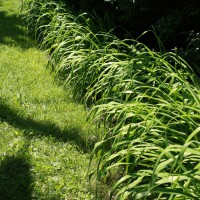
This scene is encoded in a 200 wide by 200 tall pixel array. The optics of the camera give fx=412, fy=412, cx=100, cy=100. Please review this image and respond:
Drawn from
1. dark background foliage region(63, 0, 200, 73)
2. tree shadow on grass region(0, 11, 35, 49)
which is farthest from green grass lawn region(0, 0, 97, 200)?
dark background foliage region(63, 0, 200, 73)

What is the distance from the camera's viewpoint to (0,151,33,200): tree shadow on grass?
128 inches

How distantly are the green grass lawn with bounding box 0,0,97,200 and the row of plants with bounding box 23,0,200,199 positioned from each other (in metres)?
0.21

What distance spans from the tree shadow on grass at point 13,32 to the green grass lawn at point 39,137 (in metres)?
0.94

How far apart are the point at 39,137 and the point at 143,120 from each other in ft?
4.48

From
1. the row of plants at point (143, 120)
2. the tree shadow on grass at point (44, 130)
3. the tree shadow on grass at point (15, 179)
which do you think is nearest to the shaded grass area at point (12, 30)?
the row of plants at point (143, 120)

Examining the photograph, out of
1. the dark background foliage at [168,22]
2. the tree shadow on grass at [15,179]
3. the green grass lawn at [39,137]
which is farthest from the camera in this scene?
the dark background foliage at [168,22]

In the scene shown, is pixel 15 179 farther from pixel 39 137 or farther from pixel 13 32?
pixel 13 32

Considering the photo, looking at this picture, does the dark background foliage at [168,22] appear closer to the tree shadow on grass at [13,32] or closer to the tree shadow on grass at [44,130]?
the tree shadow on grass at [44,130]

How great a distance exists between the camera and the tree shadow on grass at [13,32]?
7.24 m

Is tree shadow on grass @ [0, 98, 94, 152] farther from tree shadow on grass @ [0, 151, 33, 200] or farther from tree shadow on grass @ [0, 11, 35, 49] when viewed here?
tree shadow on grass @ [0, 11, 35, 49]

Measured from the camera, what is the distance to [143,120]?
320 cm

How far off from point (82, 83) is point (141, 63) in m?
0.96

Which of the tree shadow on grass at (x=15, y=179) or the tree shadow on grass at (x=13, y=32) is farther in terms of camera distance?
the tree shadow on grass at (x=13, y=32)

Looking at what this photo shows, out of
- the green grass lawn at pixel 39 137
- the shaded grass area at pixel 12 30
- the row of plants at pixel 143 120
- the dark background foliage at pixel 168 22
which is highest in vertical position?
the dark background foliage at pixel 168 22
